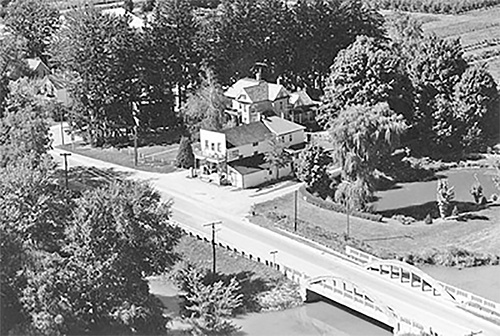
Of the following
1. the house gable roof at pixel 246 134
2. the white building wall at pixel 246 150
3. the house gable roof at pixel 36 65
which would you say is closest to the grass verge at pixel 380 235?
the white building wall at pixel 246 150

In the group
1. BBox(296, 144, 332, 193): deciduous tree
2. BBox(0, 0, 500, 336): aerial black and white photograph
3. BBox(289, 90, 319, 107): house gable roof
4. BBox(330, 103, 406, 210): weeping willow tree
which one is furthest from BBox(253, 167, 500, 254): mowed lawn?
BBox(289, 90, 319, 107): house gable roof

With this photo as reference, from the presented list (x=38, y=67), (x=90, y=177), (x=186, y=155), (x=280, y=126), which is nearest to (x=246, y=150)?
(x=186, y=155)

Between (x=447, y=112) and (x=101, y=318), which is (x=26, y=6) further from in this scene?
(x=101, y=318)

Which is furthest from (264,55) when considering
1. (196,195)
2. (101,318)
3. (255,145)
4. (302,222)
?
(101,318)

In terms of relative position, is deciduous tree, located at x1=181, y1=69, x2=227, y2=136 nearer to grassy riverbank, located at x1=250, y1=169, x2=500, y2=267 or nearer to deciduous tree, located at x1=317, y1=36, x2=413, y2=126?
deciduous tree, located at x1=317, y1=36, x2=413, y2=126

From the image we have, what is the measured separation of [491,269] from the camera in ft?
126

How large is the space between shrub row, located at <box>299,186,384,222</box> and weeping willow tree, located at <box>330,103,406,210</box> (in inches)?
13.2

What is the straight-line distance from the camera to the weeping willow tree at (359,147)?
1720 inches

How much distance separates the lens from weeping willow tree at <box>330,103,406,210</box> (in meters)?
43.7

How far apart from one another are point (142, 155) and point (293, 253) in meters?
17.2

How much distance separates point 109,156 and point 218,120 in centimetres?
678

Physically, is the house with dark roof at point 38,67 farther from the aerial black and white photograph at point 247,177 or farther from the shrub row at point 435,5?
the shrub row at point 435,5

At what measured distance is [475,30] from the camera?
83.2 m

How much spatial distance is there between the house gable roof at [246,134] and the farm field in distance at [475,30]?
23760 millimetres
